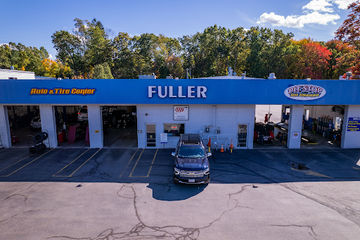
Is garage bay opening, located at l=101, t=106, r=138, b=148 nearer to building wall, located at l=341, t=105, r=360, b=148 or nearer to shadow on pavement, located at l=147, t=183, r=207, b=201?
shadow on pavement, located at l=147, t=183, r=207, b=201

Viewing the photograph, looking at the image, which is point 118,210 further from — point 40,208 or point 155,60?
point 155,60

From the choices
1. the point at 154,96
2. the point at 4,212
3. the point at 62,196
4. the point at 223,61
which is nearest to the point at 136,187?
the point at 62,196

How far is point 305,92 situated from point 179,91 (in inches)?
375

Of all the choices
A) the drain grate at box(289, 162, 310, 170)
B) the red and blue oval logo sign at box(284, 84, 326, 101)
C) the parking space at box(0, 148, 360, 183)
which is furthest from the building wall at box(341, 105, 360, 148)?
the drain grate at box(289, 162, 310, 170)

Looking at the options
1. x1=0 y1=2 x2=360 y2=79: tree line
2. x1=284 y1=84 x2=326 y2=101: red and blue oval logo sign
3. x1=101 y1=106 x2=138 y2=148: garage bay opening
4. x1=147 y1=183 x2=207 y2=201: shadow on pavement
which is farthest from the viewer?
x1=0 y1=2 x2=360 y2=79: tree line

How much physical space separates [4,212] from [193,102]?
11.7 m

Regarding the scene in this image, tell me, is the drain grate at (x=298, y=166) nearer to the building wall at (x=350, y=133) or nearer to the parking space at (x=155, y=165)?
the parking space at (x=155, y=165)

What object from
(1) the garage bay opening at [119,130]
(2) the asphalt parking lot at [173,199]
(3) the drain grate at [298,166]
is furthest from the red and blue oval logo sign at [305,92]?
(1) the garage bay opening at [119,130]

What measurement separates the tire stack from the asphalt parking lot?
20.2 inches

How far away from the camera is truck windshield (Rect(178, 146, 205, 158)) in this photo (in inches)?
425

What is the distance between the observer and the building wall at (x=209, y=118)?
51.3 ft

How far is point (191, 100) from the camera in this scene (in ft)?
48.5

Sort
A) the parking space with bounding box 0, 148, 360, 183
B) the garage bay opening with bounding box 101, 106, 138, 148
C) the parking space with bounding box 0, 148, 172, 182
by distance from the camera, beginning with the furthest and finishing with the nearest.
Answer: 1. the garage bay opening with bounding box 101, 106, 138, 148
2. the parking space with bounding box 0, 148, 172, 182
3. the parking space with bounding box 0, 148, 360, 183

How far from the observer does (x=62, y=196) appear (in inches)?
358
